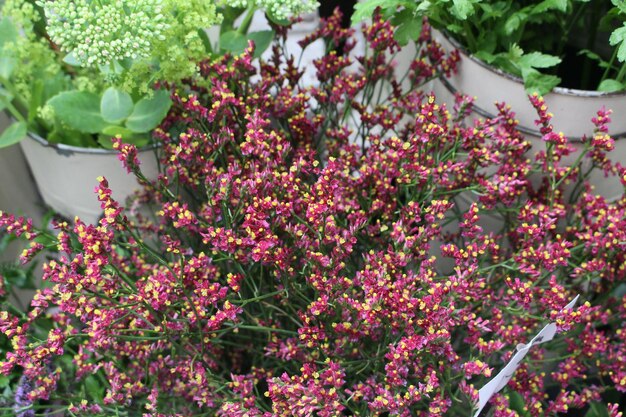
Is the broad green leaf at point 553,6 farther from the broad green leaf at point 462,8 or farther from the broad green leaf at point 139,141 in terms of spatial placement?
the broad green leaf at point 139,141

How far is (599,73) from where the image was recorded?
1.03 m

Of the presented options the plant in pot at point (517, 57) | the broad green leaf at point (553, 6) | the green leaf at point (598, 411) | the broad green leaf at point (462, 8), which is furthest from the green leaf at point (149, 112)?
the green leaf at point (598, 411)

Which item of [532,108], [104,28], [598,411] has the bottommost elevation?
[598,411]

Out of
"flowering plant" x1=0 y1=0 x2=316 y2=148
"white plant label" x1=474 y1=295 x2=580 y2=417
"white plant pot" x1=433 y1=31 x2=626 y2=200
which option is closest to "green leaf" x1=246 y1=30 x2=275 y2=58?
"flowering plant" x1=0 y1=0 x2=316 y2=148

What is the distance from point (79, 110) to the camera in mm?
915

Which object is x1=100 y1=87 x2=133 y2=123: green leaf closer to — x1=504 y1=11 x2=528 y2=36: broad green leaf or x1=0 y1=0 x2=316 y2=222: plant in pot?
x1=0 y1=0 x2=316 y2=222: plant in pot

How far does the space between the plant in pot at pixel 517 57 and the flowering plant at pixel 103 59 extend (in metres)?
→ 0.17

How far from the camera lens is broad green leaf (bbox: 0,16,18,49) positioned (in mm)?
946

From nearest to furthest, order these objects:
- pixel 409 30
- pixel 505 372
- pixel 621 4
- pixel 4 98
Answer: pixel 505 372 < pixel 621 4 < pixel 409 30 < pixel 4 98

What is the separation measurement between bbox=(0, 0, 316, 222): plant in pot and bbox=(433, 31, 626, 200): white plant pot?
0.24m

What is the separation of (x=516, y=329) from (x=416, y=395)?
174mm

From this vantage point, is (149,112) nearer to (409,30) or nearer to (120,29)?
(120,29)

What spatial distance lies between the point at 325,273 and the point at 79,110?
17.3 inches

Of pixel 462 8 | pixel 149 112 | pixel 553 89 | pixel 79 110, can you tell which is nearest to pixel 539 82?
pixel 553 89
